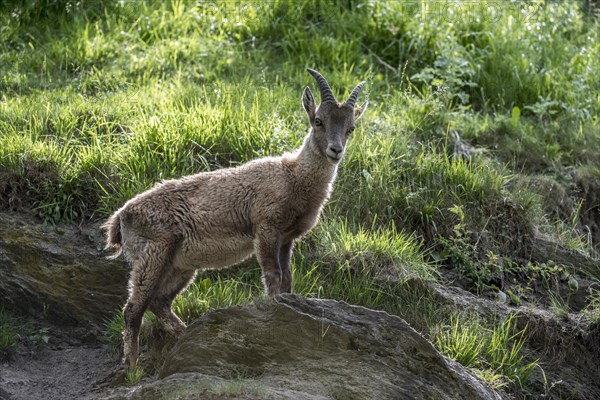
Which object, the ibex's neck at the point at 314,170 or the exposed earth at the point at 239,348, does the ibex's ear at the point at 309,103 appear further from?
the exposed earth at the point at 239,348

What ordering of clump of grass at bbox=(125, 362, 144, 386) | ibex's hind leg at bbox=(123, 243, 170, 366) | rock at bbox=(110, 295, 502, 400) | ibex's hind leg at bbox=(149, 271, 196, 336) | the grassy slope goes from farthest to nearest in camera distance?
the grassy slope < ibex's hind leg at bbox=(149, 271, 196, 336) < ibex's hind leg at bbox=(123, 243, 170, 366) < clump of grass at bbox=(125, 362, 144, 386) < rock at bbox=(110, 295, 502, 400)

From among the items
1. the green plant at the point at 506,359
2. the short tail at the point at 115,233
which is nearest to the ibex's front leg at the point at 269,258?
the short tail at the point at 115,233

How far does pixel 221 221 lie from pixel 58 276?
1.79 meters

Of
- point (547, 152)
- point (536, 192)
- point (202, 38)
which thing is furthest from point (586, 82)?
point (202, 38)

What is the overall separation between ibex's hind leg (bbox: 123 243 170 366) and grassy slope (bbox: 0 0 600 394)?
1.91ft

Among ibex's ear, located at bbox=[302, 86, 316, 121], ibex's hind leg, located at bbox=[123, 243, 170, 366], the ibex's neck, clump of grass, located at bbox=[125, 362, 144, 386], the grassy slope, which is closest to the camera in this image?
clump of grass, located at bbox=[125, 362, 144, 386]

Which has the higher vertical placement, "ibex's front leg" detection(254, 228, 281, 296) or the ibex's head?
the ibex's head

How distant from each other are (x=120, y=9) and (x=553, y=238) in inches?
239

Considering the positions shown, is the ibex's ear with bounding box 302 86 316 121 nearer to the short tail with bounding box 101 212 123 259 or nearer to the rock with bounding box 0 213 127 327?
the short tail with bounding box 101 212 123 259

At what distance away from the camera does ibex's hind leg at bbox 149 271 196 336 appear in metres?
7.42

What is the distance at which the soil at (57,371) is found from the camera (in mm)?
7211

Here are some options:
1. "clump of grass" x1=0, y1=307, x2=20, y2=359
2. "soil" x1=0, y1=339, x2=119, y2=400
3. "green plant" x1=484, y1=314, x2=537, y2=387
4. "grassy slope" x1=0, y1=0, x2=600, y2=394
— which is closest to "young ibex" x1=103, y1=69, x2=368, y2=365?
"soil" x1=0, y1=339, x2=119, y2=400

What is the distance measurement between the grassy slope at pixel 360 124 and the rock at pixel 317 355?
3.64ft

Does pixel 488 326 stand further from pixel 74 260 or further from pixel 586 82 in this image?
pixel 586 82
